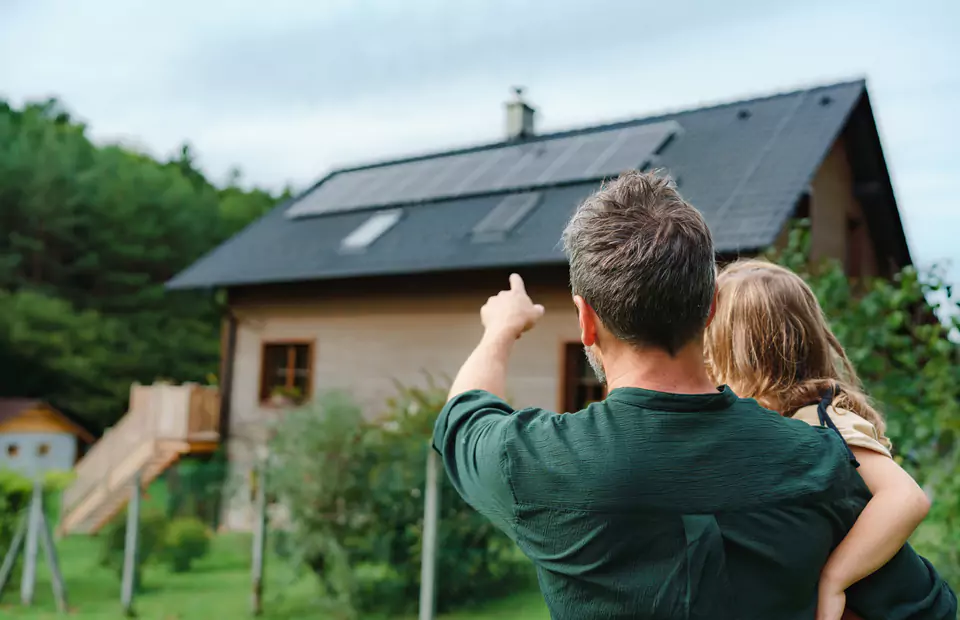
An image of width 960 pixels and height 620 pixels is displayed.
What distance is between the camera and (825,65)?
645 inches

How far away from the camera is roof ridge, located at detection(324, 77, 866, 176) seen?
560 inches

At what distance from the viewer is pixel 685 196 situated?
40.0ft

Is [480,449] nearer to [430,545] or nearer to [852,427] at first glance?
[852,427]

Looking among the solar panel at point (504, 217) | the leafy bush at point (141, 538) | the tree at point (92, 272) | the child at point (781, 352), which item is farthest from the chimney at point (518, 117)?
the child at point (781, 352)

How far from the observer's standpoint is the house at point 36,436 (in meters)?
21.9

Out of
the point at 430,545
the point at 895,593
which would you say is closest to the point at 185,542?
the point at 430,545

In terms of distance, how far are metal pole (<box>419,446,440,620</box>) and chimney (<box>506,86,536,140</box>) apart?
11.6 meters

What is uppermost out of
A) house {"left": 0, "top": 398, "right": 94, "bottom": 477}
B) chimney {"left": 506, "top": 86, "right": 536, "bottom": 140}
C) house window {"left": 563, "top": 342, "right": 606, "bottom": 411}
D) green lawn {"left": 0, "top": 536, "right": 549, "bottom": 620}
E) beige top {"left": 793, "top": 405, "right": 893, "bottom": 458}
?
chimney {"left": 506, "top": 86, "right": 536, "bottom": 140}

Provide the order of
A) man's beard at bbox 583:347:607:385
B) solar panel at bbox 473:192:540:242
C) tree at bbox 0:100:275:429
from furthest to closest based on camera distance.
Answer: tree at bbox 0:100:275:429, solar panel at bbox 473:192:540:242, man's beard at bbox 583:347:607:385

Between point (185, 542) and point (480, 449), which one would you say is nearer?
point (480, 449)

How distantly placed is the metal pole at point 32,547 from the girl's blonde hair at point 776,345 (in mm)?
9010

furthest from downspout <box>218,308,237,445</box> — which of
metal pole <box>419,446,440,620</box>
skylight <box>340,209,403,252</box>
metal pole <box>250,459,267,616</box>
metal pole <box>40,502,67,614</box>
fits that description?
metal pole <box>419,446,440,620</box>

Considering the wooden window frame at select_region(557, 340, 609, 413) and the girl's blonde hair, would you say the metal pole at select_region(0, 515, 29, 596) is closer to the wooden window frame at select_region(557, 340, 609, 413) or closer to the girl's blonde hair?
the wooden window frame at select_region(557, 340, 609, 413)

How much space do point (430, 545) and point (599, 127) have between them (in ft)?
36.2
